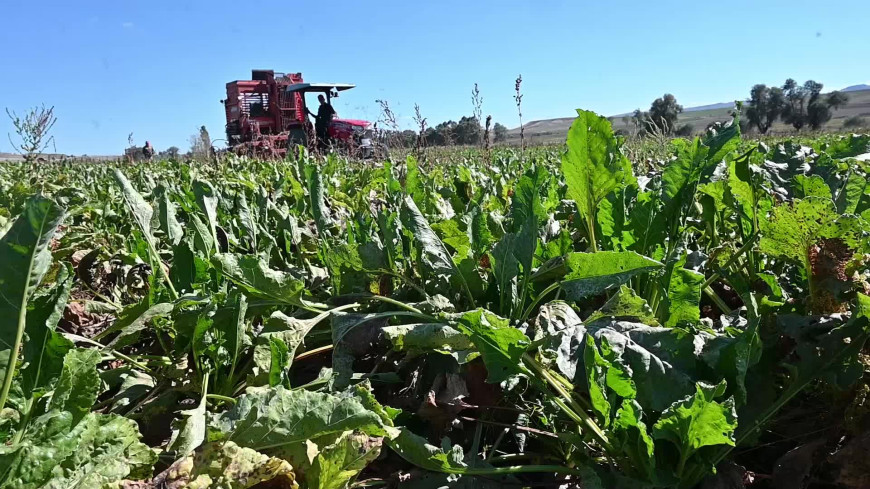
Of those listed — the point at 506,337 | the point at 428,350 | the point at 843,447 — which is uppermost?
the point at 506,337

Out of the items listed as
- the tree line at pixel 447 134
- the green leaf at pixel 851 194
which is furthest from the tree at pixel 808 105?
the green leaf at pixel 851 194

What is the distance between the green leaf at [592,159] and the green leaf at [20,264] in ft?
3.92

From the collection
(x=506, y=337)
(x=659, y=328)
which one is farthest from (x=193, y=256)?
(x=659, y=328)

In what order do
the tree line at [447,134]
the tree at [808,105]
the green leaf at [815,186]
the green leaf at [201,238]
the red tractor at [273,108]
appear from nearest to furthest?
the green leaf at [815,186]
the green leaf at [201,238]
the tree line at [447,134]
the red tractor at [273,108]
the tree at [808,105]

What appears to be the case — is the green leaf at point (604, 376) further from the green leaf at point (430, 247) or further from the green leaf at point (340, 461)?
the green leaf at point (430, 247)

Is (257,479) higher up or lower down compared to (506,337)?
lower down

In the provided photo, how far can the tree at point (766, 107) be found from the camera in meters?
69.3

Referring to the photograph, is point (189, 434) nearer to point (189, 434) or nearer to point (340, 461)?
point (189, 434)

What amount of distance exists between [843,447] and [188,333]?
4.99ft

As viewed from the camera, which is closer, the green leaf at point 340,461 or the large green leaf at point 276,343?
the green leaf at point 340,461

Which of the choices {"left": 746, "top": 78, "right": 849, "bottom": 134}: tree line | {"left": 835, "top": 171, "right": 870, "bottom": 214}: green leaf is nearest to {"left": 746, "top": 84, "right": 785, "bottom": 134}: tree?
{"left": 746, "top": 78, "right": 849, "bottom": 134}: tree line

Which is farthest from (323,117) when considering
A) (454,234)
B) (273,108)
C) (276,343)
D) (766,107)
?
(766,107)

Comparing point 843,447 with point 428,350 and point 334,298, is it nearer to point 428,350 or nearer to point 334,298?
point 428,350

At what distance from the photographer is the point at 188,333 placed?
162 centimetres
